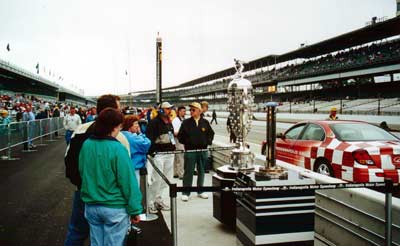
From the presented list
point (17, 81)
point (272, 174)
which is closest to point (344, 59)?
point (272, 174)

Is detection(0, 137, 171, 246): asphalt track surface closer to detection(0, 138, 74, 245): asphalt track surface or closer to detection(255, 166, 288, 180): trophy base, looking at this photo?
detection(0, 138, 74, 245): asphalt track surface

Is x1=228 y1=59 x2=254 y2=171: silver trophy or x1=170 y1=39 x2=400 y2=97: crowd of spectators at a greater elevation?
x1=170 y1=39 x2=400 y2=97: crowd of spectators

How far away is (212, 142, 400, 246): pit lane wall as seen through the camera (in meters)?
3.10

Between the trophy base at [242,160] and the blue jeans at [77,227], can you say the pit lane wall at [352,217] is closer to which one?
the trophy base at [242,160]

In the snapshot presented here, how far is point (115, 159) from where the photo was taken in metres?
2.71

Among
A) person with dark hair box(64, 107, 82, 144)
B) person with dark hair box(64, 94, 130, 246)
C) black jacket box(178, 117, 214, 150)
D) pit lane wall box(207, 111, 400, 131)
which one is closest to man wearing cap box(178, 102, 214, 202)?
black jacket box(178, 117, 214, 150)

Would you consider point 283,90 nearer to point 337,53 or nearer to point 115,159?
point 337,53

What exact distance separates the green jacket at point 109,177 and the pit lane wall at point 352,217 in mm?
1999

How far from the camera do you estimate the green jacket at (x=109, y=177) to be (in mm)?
2715

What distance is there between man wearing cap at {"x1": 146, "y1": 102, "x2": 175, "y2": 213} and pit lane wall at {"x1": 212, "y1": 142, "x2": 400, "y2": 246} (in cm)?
245

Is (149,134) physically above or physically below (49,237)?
above

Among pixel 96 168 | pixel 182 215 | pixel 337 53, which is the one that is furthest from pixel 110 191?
pixel 337 53

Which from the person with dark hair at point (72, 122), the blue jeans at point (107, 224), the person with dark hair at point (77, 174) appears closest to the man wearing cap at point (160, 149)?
the person with dark hair at point (77, 174)

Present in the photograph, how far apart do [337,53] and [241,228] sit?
43390 millimetres
